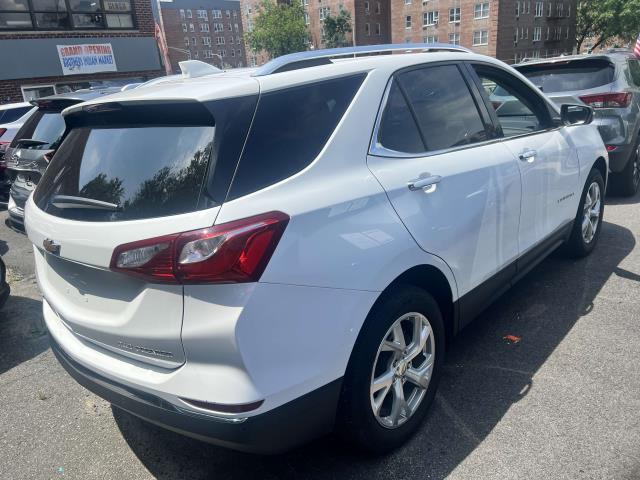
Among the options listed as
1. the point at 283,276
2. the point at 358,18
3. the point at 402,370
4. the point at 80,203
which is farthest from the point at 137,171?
the point at 358,18

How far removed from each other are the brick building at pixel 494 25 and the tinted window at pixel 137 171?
208ft

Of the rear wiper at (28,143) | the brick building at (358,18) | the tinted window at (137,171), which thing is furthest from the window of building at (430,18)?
the tinted window at (137,171)

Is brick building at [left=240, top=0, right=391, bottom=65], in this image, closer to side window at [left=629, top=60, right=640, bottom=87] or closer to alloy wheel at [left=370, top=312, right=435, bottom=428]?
side window at [left=629, top=60, right=640, bottom=87]

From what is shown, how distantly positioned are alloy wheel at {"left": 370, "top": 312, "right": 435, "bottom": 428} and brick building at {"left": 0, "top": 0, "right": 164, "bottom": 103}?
610 inches

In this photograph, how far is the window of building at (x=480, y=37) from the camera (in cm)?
6194

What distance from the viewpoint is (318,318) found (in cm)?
191

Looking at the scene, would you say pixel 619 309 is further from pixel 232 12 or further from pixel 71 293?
pixel 232 12

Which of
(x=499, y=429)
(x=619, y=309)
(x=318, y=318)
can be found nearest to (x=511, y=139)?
(x=619, y=309)

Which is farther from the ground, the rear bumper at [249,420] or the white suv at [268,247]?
the white suv at [268,247]

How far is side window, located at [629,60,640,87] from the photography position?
6.79 meters

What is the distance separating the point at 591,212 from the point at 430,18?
71377 millimetres

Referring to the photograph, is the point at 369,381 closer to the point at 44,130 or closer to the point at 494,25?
the point at 44,130

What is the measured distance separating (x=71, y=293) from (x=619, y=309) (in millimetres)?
3617

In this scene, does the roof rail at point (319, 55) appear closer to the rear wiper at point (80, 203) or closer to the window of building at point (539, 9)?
the rear wiper at point (80, 203)
